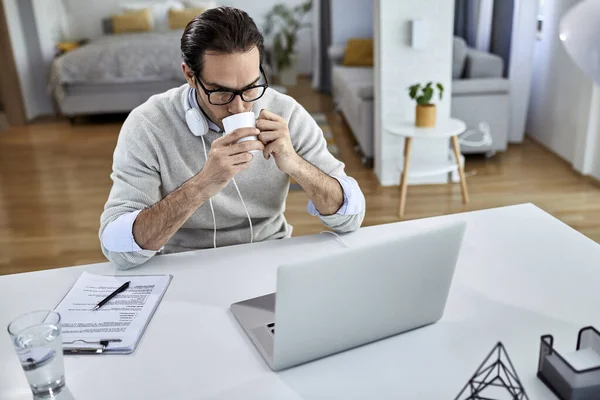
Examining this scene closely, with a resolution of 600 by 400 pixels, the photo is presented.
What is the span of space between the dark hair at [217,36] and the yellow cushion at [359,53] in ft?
14.1

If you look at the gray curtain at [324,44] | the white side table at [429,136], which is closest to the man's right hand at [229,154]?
the white side table at [429,136]

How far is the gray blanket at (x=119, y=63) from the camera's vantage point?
5.50 meters

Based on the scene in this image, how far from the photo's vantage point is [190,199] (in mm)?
1264

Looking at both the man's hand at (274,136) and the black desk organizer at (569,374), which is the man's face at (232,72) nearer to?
the man's hand at (274,136)

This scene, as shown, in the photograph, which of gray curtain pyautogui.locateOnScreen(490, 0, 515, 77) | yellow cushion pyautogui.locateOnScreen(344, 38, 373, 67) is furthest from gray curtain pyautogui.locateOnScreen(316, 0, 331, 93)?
gray curtain pyautogui.locateOnScreen(490, 0, 515, 77)

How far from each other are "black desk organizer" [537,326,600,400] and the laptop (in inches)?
7.5

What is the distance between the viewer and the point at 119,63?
219 inches

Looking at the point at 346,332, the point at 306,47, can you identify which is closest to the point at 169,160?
the point at 346,332

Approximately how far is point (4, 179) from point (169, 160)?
318 centimetres

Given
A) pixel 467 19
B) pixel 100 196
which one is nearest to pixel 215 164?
pixel 100 196

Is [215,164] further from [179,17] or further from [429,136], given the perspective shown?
[179,17]

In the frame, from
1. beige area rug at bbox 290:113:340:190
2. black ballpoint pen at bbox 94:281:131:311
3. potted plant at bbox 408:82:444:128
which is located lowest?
beige area rug at bbox 290:113:340:190

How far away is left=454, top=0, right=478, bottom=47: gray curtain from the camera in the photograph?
15.4 ft

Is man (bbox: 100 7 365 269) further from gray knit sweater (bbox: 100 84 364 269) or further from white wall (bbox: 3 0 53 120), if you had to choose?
white wall (bbox: 3 0 53 120)
